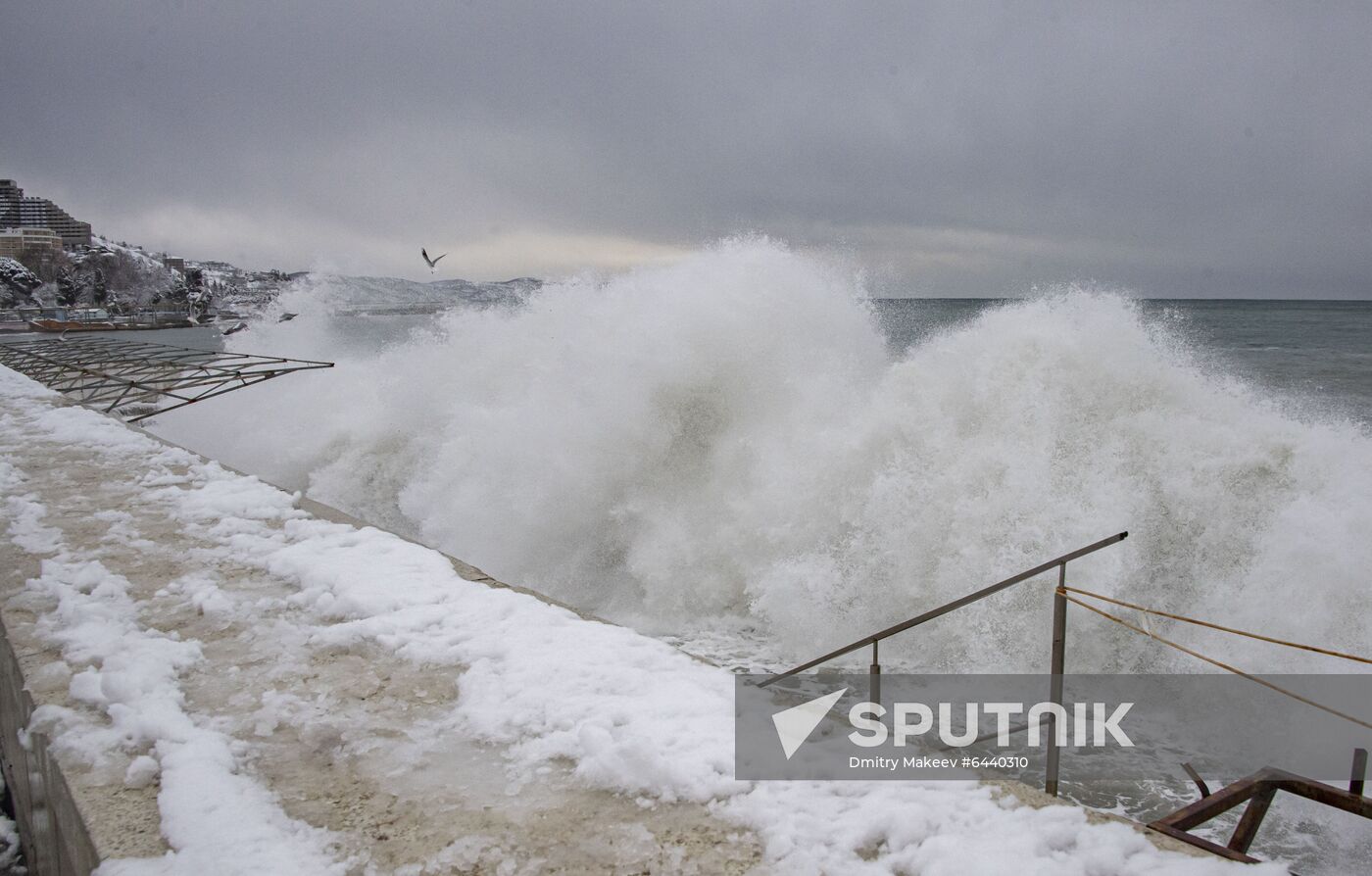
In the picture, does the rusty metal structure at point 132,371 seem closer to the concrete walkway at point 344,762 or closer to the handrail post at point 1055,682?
the concrete walkway at point 344,762

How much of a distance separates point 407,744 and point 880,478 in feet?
19.3

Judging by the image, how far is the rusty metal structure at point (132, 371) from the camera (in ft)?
39.4

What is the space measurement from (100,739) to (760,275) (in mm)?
9485

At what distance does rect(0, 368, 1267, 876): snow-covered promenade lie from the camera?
2180 millimetres

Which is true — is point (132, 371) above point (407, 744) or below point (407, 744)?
above

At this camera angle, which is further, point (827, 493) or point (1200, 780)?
point (827, 493)

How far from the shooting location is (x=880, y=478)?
775 centimetres

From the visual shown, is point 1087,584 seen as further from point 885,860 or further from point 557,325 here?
point 557,325

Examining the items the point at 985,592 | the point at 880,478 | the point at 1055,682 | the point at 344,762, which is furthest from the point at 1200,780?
the point at 880,478

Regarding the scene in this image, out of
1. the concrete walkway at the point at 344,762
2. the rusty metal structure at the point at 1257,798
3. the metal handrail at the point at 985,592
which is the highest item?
the metal handrail at the point at 985,592

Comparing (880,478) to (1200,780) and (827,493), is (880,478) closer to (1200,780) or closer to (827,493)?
(827,493)

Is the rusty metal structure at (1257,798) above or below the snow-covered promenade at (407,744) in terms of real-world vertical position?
below

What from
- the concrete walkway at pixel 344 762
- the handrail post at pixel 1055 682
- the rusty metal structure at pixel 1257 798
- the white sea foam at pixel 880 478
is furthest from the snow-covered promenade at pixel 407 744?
the white sea foam at pixel 880 478

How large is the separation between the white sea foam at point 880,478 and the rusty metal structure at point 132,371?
136 inches
